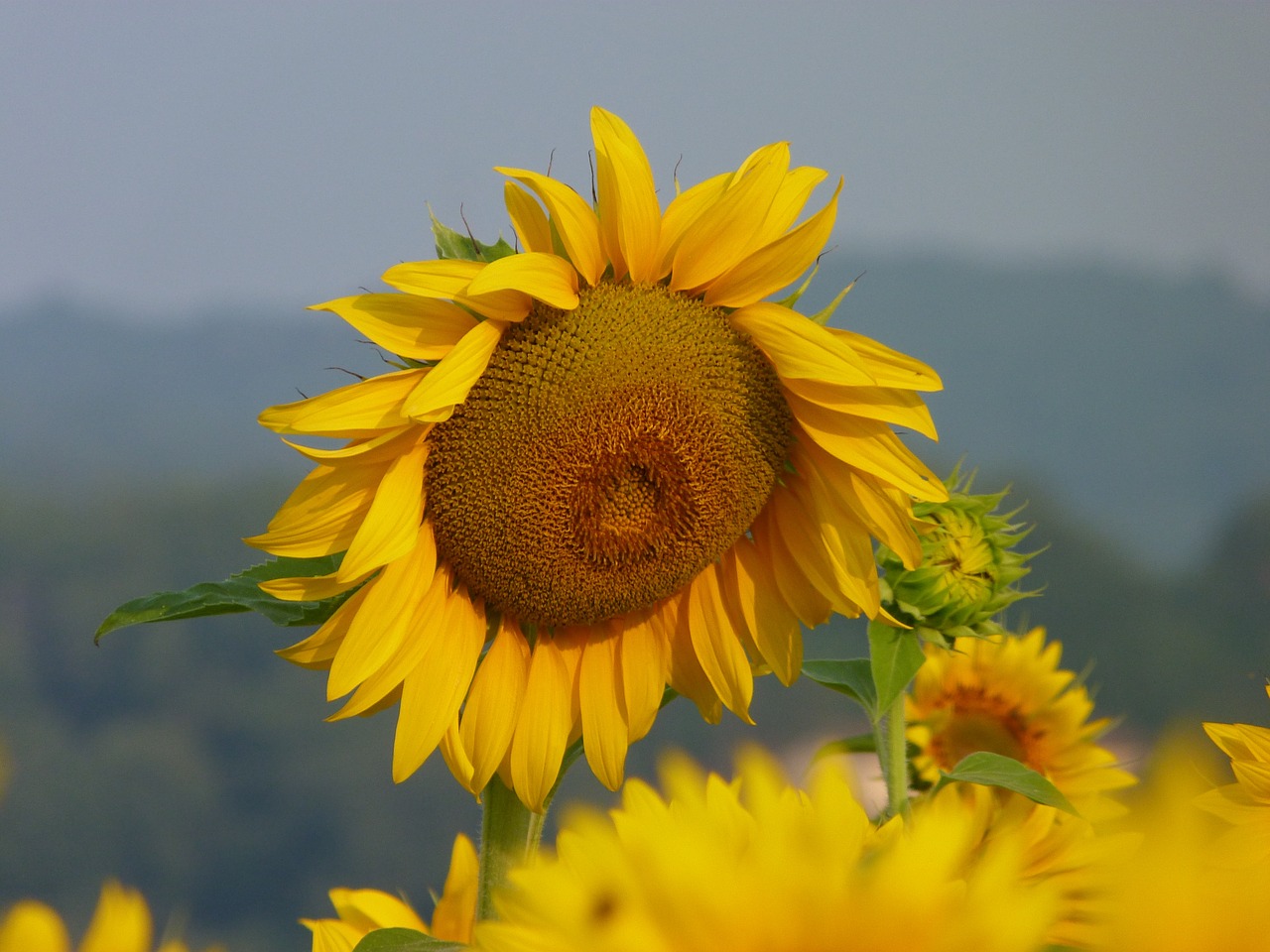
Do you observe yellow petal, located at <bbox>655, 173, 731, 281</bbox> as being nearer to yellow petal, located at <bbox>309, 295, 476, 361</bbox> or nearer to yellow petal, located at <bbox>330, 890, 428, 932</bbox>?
yellow petal, located at <bbox>309, 295, 476, 361</bbox>

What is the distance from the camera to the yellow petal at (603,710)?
965 mm

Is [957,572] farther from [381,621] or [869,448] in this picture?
[381,621]

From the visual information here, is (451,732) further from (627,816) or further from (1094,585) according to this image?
(1094,585)

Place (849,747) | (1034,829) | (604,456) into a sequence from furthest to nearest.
→ (849,747) → (1034,829) → (604,456)

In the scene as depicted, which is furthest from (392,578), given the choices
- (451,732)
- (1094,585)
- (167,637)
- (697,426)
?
(1094,585)

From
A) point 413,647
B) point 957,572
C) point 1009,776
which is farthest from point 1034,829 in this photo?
point 413,647

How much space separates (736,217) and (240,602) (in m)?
0.43

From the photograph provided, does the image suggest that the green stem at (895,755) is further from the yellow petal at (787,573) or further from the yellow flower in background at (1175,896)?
the yellow flower in background at (1175,896)

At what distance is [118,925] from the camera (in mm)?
324

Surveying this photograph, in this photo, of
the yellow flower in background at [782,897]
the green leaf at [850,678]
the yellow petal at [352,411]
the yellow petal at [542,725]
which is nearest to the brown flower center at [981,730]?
the green leaf at [850,678]

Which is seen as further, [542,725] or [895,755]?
[895,755]

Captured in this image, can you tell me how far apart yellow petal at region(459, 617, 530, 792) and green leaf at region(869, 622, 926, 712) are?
27 centimetres

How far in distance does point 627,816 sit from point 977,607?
78 cm

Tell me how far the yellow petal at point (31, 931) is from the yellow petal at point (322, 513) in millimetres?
513
